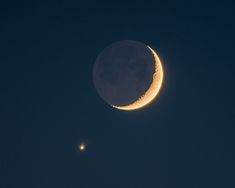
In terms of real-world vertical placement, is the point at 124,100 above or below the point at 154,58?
below

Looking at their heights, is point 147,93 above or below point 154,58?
below

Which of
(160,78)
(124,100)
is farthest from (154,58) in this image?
(124,100)

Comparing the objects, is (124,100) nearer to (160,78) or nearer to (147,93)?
(147,93)

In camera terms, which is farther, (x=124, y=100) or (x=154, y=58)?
(x=154, y=58)

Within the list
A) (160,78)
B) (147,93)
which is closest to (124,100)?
(147,93)

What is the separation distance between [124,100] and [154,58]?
491cm

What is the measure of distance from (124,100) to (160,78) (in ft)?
14.1

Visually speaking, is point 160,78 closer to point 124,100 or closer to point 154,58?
point 154,58

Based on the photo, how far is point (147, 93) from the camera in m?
30.8

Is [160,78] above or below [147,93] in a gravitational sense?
above

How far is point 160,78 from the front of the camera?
32.6 m

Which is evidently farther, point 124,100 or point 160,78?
point 160,78

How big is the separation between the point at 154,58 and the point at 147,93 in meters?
3.50

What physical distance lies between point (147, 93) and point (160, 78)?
2.54 metres
